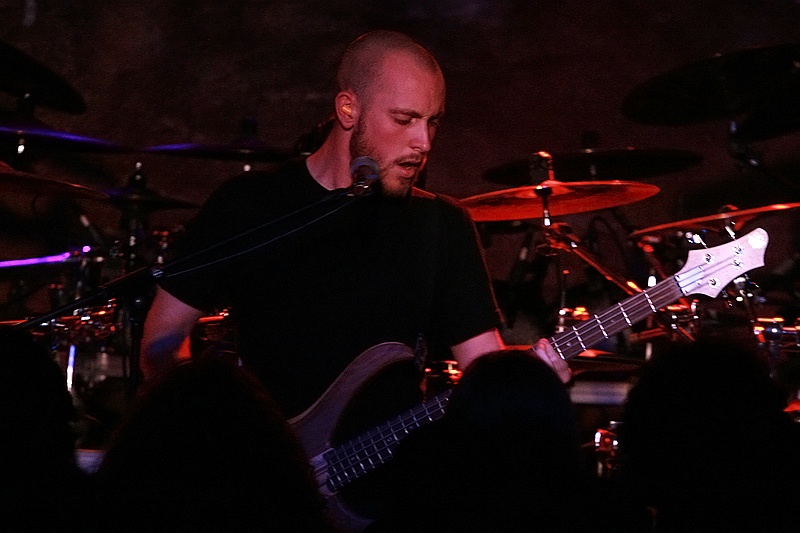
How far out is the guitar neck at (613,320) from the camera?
358cm

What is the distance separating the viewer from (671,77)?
5.45 m

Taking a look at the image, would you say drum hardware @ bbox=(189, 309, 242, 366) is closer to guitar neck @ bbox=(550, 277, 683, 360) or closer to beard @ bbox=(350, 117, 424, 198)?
beard @ bbox=(350, 117, 424, 198)

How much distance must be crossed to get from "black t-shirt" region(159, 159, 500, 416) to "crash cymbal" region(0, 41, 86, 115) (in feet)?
8.79

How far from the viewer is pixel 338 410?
333cm

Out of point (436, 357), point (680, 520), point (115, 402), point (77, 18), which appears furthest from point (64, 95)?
point (680, 520)

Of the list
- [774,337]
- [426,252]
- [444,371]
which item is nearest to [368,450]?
[426,252]

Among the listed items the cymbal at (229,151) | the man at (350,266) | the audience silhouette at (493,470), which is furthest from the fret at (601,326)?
the cymbal at (229,151)

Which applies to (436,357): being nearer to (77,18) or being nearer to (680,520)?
(680,520)

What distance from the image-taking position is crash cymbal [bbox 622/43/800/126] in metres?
5.07

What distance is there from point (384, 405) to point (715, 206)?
3984 mm

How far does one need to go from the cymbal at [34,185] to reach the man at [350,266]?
188 centimetres

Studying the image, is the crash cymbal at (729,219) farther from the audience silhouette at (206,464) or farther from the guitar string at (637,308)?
the audience silhouette at (206,464)

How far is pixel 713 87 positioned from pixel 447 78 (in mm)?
2072

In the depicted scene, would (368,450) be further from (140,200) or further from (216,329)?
(140,200)
